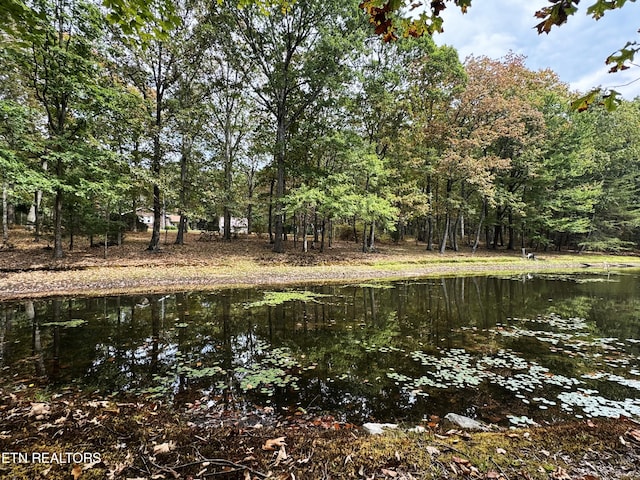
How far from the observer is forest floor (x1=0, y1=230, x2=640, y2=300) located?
11805 millimetres

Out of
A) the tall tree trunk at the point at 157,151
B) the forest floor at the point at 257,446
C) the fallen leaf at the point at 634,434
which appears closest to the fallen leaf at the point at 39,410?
the forest floor at the point at 257,446

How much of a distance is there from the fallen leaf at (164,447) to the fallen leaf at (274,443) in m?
0.81

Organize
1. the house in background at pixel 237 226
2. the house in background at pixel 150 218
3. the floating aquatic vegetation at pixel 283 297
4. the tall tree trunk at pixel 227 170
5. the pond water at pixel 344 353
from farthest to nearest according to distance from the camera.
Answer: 1. the house in background at pixel 237 226
2. the tall tree trunk at pixel 227 170
3. the house in background at pixel 150 218
4. the floating aquatic vegetation at pixel 283 297
5. the pond water at pixel 344 353

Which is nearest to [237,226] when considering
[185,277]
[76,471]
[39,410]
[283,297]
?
[185,277]

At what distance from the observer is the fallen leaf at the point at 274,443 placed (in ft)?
8.89

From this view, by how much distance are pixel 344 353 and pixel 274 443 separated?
3.42 metres

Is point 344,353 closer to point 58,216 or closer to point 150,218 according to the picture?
point 58,216

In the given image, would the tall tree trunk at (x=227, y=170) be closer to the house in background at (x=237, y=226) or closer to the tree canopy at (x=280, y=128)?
the tree canopy at (x=280, y=128)

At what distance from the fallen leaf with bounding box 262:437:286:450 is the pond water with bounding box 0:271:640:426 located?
3.81ft

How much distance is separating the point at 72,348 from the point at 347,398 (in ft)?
18.2

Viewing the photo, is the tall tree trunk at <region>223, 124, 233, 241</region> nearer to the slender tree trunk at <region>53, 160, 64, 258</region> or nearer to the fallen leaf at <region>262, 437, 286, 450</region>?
the slender tree trunk at <region>53, 160, 64, 258</region>

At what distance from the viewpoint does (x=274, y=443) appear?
2777 millimetres

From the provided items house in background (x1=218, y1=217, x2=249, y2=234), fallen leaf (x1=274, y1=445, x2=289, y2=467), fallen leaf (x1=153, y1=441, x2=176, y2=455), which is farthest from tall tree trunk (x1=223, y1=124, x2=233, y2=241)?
fallen leaf (x1=274, y1=445, x2=289, y2=467)

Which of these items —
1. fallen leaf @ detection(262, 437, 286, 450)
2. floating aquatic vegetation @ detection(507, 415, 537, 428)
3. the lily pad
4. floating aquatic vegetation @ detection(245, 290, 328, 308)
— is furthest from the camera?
floating aquatic vegetation @ detection(245, 290, 328, 308)
